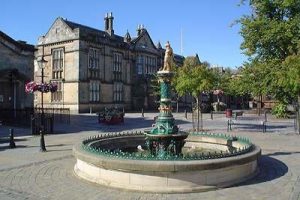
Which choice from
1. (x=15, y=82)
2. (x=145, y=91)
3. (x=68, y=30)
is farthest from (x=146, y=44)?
(x=15, y=82)

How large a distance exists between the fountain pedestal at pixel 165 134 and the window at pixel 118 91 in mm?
39009

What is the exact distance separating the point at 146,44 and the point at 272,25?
34486 millimetres

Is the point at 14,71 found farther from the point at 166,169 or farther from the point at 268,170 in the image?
the point at 166,169

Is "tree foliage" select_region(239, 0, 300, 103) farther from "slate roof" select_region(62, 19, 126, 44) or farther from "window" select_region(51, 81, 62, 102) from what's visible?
"window" select_region(51, 81, 62, 102)

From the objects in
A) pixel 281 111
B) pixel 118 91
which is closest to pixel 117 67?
pixel 118 91

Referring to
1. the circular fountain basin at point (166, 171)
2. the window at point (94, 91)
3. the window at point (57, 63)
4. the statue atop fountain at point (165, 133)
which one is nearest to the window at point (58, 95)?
the window at point (57, 63)

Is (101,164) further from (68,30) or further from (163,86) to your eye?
(68,30)

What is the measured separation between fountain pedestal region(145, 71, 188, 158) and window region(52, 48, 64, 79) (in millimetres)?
35671

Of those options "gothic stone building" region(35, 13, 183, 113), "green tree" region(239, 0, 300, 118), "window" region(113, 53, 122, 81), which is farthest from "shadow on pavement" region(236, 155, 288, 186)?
"window" region(113, 53, 122, 81)

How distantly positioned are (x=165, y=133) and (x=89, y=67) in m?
35.6

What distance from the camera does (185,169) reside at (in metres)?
9.78

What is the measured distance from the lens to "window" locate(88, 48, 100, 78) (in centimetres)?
4744

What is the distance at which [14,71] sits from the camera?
98.2 feet

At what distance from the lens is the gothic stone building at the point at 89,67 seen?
45875mm
